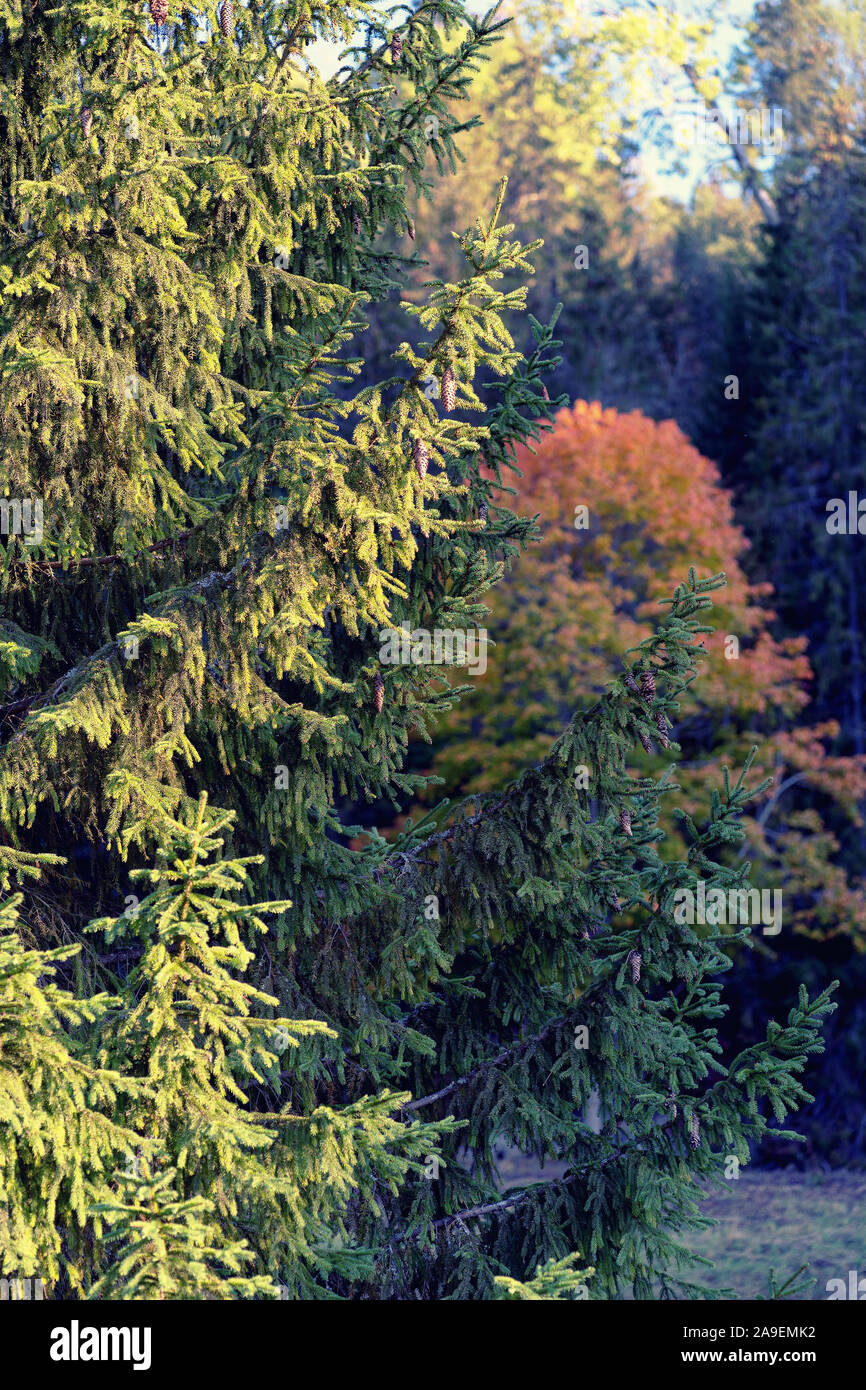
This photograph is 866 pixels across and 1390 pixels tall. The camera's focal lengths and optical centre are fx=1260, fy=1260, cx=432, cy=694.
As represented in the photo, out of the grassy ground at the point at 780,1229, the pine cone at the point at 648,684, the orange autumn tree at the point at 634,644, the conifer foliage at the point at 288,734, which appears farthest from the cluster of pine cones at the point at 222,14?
the grassy ground at the point at 780,1229

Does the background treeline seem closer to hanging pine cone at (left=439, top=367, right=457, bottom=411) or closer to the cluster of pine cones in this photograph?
the cluster of pine cones

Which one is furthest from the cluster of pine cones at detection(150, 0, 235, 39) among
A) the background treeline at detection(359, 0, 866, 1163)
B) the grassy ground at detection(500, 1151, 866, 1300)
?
the grassy ground at detection(500, 1151, 866, 1300)

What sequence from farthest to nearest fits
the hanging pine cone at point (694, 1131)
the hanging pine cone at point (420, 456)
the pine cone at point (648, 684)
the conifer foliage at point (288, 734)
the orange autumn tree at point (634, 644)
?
the orange autumn tree at point (634, 644), the hanging pine cone at point (694, 1131), the pine cone at point (648, 684), the hanging pine cone at point (420, 456), the conifer foliage at point (288, 734)

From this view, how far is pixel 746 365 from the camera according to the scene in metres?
22.7

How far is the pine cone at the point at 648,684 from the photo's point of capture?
5.07m

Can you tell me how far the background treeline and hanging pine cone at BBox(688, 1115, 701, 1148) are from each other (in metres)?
10.9

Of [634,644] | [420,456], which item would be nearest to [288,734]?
[420,456]

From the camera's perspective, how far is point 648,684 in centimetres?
508

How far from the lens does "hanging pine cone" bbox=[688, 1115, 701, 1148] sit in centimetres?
538

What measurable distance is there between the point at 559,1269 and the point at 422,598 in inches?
119

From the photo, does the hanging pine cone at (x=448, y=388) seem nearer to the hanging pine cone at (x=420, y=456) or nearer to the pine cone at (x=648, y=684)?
the hanging pine cone at (x=420, y=456)

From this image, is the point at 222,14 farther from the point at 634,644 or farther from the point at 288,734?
the point at 634,644

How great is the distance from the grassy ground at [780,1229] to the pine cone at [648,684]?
9.58 meters

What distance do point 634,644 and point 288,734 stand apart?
11833 mm
